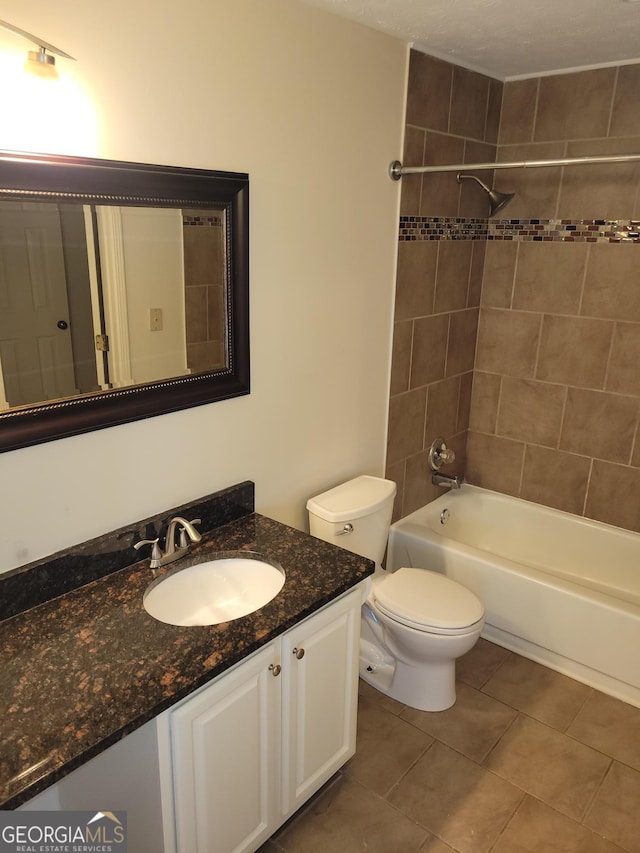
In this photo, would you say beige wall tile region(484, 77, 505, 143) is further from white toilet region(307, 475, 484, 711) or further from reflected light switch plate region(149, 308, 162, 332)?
reflected light switch plate region(149, 308, 162, 332)

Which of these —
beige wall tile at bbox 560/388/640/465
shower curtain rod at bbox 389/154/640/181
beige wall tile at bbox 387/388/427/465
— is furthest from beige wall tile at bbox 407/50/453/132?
beige wall tile at bbox 560/388/640/465

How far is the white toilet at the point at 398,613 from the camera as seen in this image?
7.41 ft

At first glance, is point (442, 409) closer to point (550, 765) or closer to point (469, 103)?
point (469, 103)

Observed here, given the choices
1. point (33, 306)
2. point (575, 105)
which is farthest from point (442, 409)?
point (33, 306)

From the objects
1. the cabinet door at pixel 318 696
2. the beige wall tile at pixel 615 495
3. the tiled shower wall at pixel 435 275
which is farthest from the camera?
the beige wall tile at pixel 615 495

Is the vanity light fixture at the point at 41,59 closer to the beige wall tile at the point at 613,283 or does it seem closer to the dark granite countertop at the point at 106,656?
the dark granite countertop at the point at 106,656

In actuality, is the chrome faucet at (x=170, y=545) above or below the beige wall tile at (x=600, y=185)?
below

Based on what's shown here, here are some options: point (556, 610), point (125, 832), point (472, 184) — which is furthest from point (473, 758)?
point (472, 184)

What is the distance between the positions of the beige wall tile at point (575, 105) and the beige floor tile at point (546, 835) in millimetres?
2536

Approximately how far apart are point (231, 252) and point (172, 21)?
1.90 ft

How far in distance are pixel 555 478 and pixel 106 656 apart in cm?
234

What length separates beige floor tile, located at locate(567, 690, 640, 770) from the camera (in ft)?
7.38

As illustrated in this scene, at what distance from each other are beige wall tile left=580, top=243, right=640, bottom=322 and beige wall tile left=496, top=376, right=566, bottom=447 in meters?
0.41

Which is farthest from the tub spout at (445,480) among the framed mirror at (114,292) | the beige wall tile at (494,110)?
the beige wall tile at (494,110)
